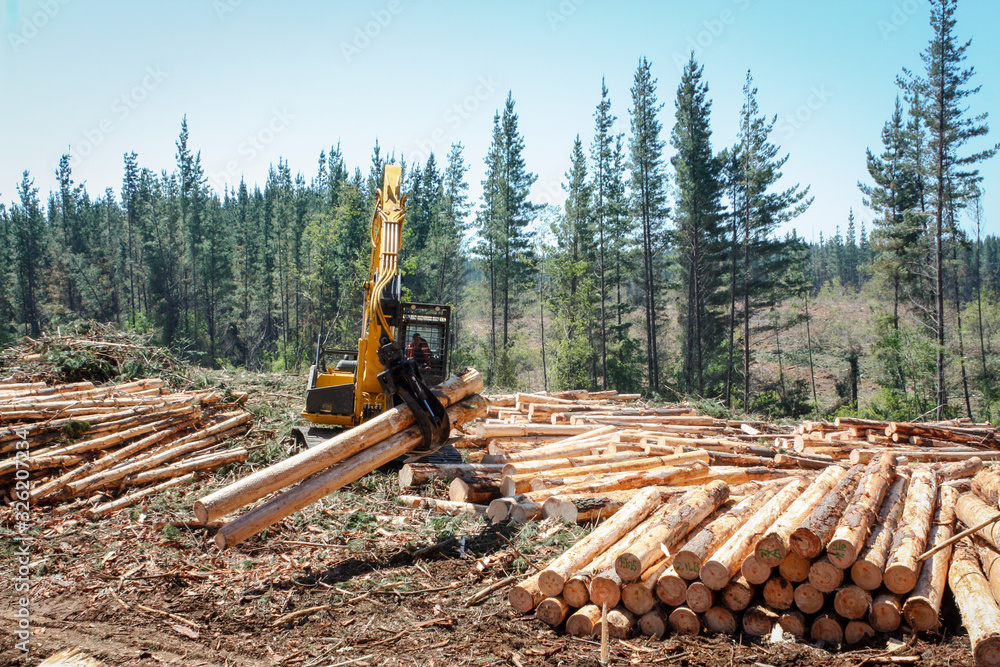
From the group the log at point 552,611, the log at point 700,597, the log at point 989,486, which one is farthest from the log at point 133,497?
the log at point 989,486

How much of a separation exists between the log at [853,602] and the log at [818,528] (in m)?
0.32

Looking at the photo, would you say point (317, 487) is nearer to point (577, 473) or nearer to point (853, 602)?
point (577, 473)

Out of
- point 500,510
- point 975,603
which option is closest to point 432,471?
point 500,510

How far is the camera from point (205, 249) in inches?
2090

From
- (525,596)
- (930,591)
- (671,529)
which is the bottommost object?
(525,596)

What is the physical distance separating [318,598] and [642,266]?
3392 centimetres

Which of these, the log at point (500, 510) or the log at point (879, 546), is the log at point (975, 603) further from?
the log at point (500, 510)

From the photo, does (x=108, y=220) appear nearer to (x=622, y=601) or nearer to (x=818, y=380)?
(x=818, y=380)

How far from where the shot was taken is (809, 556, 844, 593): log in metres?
4.47

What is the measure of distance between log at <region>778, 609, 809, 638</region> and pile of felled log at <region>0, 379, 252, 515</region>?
7712 millimetres

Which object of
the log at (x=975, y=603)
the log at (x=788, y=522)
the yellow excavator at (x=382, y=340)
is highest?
the yellow excavator at (x=382, y=340)

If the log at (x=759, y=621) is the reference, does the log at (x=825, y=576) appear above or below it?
above

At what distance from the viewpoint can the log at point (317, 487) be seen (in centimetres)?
545

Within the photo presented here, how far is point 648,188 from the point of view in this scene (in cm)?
3306
